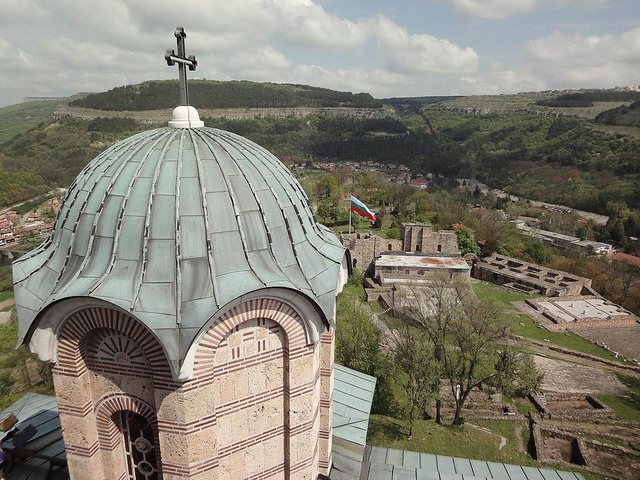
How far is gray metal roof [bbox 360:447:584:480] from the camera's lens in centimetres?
969

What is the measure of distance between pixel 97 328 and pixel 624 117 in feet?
491

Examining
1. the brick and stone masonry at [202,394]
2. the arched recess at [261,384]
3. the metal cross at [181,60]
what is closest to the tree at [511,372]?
the arched recess at [261,384]

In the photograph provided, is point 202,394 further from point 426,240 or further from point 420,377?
point 426,240

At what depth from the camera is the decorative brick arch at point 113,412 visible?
20.7ft

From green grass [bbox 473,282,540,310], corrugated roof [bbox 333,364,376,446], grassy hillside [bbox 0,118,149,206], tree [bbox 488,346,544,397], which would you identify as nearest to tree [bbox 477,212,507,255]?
green grass [bbox 473,282,540,310]

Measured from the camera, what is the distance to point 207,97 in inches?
5650

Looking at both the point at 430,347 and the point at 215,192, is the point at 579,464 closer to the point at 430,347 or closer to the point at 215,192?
the point at 430,347

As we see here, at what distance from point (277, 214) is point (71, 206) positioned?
11.3 feet

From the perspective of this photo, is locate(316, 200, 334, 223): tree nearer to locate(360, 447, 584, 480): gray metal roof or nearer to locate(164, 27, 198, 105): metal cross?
locate(360, 447, 584, 480): gray metal roof

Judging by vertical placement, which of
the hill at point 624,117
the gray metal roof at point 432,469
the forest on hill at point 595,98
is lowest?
the gray metal roof at point 432,469

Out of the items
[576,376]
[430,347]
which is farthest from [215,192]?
[576,376]

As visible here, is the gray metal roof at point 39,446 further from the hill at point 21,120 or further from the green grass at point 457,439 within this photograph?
the hill at point 21,120

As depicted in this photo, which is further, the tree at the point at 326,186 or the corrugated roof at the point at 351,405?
the tree at the point at 326,186

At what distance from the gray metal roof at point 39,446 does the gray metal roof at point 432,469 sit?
286 inches
